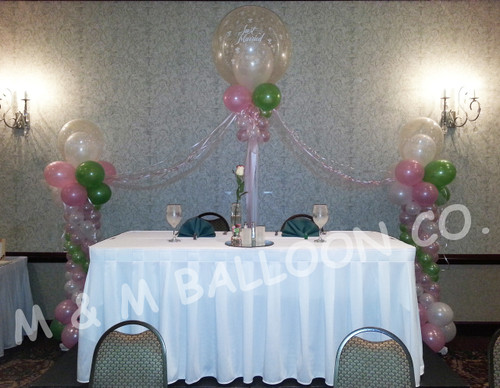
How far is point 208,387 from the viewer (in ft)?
7.48

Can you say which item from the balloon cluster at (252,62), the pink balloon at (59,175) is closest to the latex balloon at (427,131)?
the balloon cluster at (252,62)

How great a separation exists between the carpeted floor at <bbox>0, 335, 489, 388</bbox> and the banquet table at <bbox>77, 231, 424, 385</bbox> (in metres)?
0.98

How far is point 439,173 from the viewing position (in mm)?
3160

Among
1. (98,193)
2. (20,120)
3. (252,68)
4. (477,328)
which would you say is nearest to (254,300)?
(252,68)

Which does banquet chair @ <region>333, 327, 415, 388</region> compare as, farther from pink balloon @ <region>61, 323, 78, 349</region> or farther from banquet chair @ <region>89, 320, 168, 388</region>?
pink balloon @ <region>61, 323, 78, 349</region>

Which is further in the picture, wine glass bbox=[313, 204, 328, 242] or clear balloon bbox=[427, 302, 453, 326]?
clear balloon bbox=[427, 302, 453, 326]

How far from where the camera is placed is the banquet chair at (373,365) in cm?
149

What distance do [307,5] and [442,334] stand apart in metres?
3.13

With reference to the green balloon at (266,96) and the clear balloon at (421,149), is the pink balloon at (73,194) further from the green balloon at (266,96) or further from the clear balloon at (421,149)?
the clear balloon at (421,149)

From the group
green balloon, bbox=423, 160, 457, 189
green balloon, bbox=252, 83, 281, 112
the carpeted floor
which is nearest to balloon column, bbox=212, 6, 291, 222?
green balloon, bbox=252, 83, 281, 112

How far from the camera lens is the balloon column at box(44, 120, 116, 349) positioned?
10.2 ft

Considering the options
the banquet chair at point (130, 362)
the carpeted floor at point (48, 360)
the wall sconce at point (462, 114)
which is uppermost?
the wall sconce at point (462, 114)

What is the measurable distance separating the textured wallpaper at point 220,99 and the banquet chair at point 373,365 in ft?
8.39

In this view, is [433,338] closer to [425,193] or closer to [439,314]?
[439,314]
